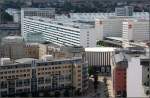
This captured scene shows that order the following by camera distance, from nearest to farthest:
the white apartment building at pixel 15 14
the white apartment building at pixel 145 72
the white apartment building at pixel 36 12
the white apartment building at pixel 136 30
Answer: the white apartment building at pixel 145 72
the white apartment building at pixel 136 30
the white apartment building at pixel 36 12
the white apartment building at pixel 15 14

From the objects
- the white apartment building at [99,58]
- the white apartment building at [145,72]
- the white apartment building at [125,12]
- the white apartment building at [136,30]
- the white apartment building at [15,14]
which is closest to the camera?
the white apartment building at [145,72]

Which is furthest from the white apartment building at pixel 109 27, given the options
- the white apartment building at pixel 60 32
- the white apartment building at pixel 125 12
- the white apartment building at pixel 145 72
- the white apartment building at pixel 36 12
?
the white apartment building at pixel 145 72

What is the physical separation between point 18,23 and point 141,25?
230 inches

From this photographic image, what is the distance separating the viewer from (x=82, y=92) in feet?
28.0

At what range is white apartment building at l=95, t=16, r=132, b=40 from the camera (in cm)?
1431

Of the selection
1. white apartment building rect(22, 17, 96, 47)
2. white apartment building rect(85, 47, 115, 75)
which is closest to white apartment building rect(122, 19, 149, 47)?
white apartment building rect(22, 17, 96, 47)

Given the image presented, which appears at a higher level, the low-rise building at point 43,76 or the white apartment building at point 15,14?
the white apartment building at point 15,14

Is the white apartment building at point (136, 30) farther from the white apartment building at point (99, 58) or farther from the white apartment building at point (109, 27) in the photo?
the white apartment building at point (99, 58)

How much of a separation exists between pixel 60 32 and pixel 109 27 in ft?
5.20

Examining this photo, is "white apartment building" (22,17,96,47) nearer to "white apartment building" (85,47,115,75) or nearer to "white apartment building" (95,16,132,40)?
"white apartment building" (95,16,132,40)

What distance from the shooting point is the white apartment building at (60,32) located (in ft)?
40.7

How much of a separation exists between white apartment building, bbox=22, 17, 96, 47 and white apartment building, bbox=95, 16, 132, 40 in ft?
1.83

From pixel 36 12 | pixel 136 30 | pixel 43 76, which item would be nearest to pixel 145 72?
pixel 43 76

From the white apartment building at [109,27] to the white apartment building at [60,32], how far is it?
558mm
